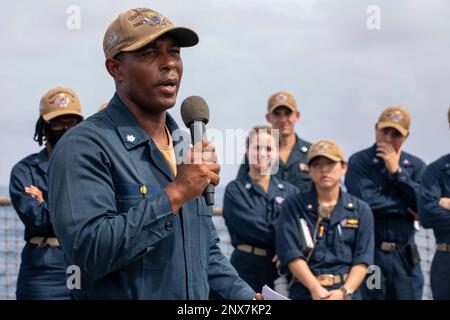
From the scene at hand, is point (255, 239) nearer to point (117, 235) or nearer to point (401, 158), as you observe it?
point (401, 158)

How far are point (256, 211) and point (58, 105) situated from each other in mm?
2210

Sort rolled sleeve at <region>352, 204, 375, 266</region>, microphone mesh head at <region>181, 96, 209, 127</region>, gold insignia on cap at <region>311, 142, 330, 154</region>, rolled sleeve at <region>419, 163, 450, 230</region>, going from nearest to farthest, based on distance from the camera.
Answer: microphone mesh head at <region>181, 96, 209, 127</region> < rolled sleeve at <region>352, 204, 375, 266</region> < gold insignia on cap at <region>311, 142, 330, 154</region> < rolled sleeve at <region>419, 163, 450, 230</region>

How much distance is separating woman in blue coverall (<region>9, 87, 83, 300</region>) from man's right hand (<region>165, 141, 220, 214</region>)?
4.19 metres

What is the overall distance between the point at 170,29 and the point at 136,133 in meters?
0.45

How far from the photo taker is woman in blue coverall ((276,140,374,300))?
7832 mm

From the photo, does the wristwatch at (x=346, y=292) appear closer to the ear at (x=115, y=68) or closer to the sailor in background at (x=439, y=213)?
the sailor in background at (x=439, y=213)

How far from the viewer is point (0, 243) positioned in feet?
37.4

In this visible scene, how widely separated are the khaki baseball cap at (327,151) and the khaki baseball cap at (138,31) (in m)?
4.58

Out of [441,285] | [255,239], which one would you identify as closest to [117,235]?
[255,239]

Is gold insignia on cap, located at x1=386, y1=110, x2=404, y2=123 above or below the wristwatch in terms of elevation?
above

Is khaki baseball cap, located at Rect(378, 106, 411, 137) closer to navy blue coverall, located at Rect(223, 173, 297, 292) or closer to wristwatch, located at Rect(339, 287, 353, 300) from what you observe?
navy blue coverall, located at Rect(223, 173, 297, 292)

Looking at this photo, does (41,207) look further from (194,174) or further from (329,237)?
(194,174)

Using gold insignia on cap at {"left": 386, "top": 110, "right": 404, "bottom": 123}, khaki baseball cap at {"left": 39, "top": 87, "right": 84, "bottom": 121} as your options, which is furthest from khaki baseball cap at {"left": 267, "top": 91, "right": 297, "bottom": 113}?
khaki baseball cap at {"left": 39, "top": 87, "right": 84, "bottom": 121}

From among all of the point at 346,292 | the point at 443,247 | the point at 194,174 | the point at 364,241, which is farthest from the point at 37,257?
the point at 194,174
